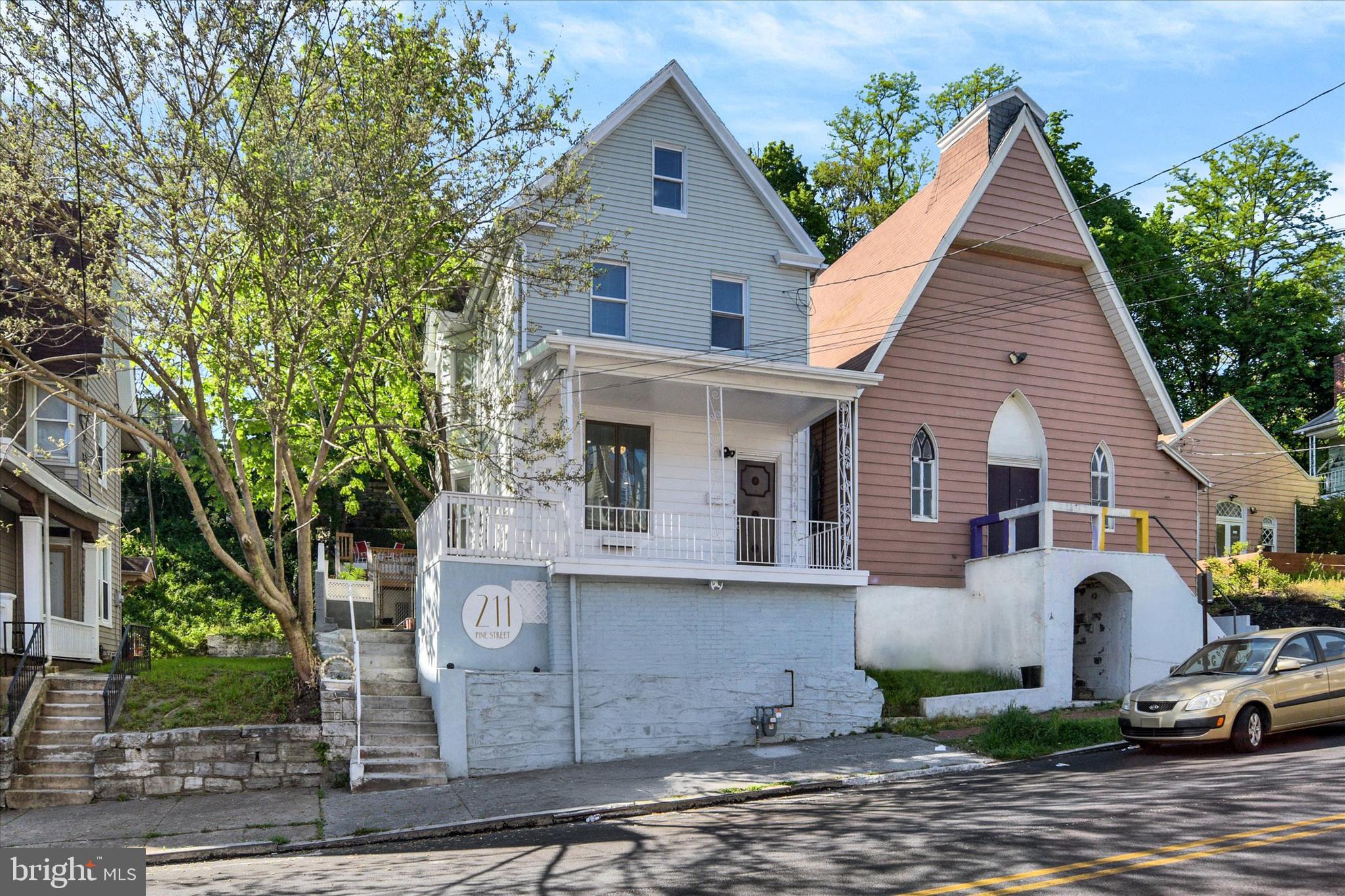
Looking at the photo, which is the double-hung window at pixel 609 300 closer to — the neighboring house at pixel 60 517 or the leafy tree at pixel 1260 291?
the neighboring house at pixel 60 517

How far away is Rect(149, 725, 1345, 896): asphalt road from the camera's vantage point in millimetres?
8492

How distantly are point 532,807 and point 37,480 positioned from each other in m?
10.8

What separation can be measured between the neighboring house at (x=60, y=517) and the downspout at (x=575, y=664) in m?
6.54

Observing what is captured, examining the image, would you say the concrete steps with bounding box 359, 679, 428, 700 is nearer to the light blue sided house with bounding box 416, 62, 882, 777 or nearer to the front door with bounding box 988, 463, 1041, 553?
the light blue sided house with bounding box 416, 62, 882, 777

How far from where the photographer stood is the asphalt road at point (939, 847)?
849 centimetres

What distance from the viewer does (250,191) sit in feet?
48.7

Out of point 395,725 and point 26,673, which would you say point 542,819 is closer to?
point 395,725

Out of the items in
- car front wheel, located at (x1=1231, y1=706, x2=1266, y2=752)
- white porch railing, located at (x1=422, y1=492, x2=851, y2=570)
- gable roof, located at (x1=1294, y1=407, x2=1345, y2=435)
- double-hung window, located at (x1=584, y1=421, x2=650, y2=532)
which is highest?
gable roof, located at (x1=1294, y1=407, x2=1345, y2=435)

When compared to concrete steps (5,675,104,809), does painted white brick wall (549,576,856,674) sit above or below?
above

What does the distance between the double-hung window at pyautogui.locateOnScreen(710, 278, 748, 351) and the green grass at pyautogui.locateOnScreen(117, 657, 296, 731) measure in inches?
353

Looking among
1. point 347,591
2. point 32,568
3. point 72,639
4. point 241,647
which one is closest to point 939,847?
point 32,568

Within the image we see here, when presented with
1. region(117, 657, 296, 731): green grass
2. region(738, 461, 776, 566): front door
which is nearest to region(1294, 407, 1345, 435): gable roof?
region(738, 461, 776, 566): front door

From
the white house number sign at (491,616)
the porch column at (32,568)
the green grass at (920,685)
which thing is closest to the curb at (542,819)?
the green grass at (920,685)

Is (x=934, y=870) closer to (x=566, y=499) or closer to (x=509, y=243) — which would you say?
(x=566, y=499)
